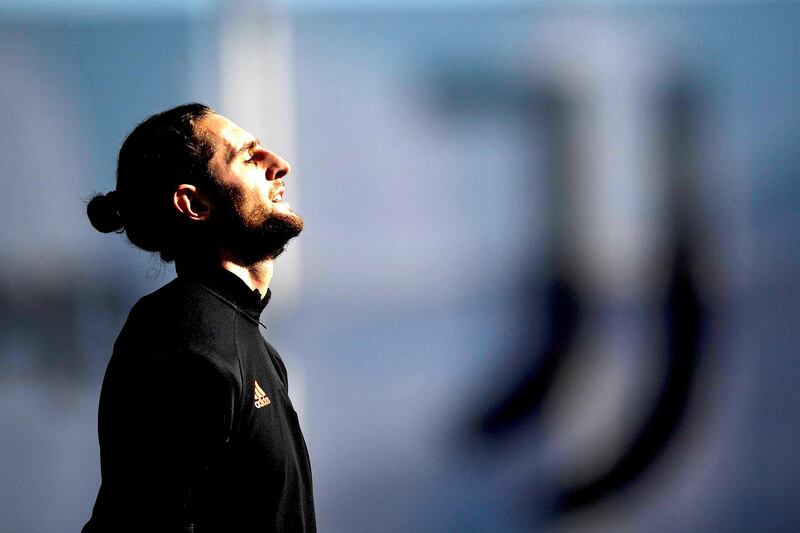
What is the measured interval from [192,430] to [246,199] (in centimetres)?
32

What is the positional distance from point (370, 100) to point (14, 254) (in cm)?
90

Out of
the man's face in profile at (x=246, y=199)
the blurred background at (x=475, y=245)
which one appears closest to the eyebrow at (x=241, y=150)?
the man's face in profile at (x=246, y=199)

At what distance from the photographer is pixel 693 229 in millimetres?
2072

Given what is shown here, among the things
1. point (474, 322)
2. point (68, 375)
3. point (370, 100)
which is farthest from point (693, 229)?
point (68, 375)

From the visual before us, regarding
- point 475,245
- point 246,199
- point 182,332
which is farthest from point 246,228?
point 475,245

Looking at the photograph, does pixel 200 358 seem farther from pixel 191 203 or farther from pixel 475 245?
pixel 475 245

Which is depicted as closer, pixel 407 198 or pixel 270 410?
pixel 270 410

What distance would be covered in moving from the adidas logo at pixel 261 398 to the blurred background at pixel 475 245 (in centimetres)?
109

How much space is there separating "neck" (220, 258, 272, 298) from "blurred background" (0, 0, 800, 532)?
3.19ft

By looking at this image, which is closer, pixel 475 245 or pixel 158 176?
pixel 158 176

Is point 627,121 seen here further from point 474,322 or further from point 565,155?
point 474,322

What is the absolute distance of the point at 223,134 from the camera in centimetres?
106

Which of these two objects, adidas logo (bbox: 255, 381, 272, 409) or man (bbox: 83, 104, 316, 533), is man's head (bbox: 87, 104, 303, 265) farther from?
adidas logo (bbox: 255, 381, 272, 409)

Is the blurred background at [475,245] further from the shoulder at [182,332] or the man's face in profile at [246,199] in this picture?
the shoulder at [182,332]
